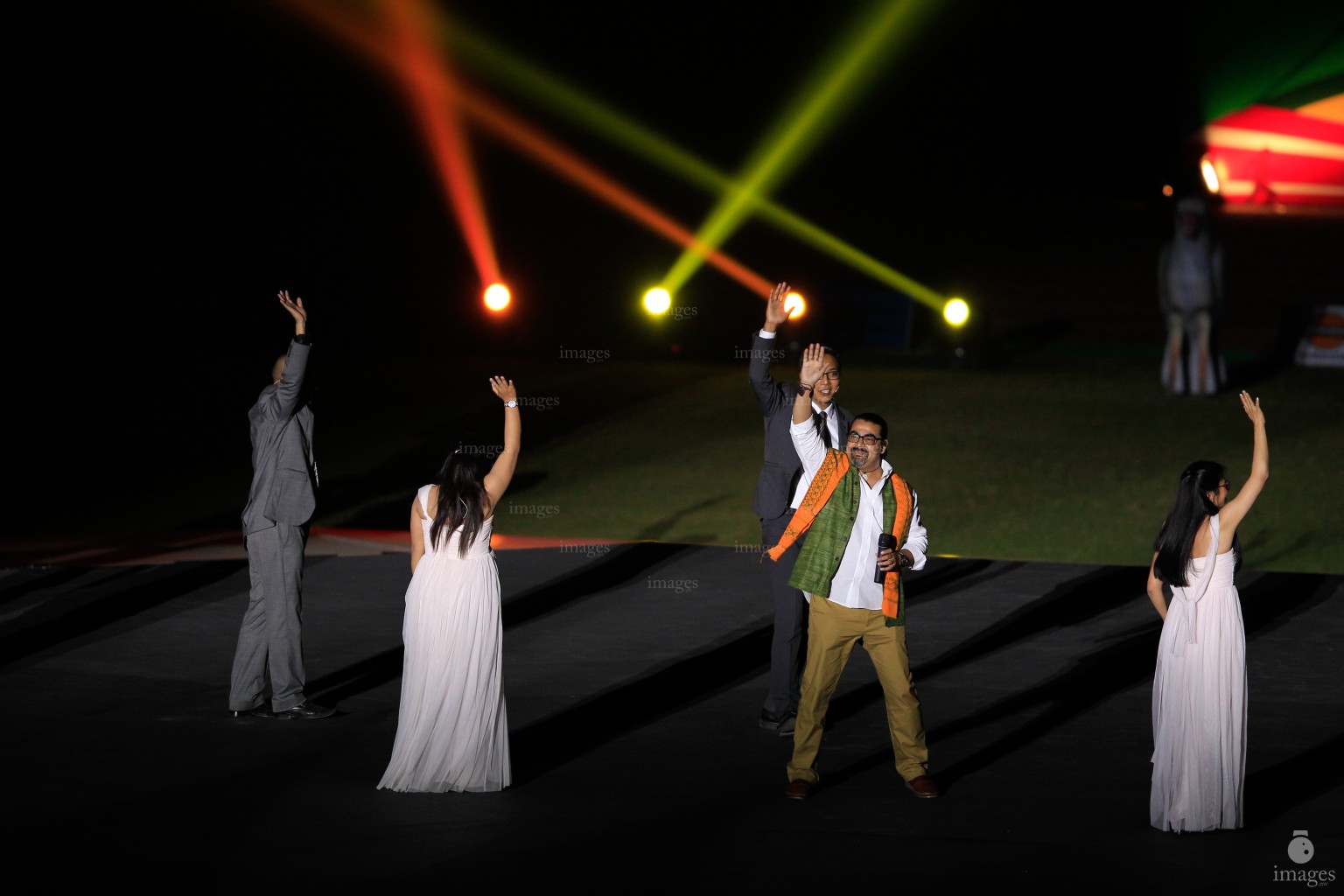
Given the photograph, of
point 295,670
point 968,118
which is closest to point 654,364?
point 968,118

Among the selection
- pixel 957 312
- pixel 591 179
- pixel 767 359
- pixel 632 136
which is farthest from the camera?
pixel 632 136

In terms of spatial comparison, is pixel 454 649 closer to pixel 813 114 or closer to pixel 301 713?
pixel 301 713

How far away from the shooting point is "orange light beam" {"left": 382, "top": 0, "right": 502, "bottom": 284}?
73.9 feet

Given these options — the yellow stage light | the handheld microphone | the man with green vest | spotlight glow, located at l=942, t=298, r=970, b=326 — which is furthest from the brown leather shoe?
spotlight glow, located at l=942, t=298, r=970, b=326

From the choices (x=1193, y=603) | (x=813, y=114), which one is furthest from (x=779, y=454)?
(x=813, y=114)

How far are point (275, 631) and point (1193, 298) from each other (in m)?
13.5

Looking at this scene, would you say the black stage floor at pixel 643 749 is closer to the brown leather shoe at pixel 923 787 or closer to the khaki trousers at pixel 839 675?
the brown leather shoe at pixel 923 787

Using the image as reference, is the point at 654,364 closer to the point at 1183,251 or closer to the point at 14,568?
the point at 1183,251

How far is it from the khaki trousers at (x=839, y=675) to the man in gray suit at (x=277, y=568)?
2.68 metres

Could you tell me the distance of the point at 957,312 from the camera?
21359 millimetres

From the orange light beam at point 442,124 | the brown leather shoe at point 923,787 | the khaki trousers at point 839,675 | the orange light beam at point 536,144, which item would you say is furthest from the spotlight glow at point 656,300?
the brown leather shoe at point 923,787

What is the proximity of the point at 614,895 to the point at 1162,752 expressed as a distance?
226 centimetres

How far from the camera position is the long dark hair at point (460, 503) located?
6.86 meters

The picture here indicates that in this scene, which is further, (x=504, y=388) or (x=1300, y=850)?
(x=504, y=388)
